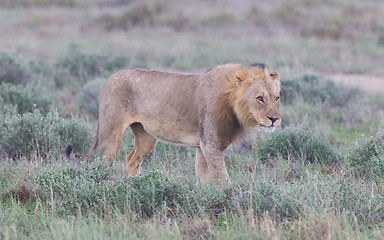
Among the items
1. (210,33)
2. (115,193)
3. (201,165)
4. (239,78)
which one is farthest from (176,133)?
(210,33)

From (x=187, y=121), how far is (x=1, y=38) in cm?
1683

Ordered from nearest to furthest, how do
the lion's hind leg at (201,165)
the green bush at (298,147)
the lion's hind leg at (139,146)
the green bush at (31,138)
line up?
the lion's hind leg at (201,165)
the lion's hind leg at (139,146)
the green bush at (31,138)
the green bush at (298,147)

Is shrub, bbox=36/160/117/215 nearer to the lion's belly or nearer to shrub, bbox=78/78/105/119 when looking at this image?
the lion's belly

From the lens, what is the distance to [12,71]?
12961 mm

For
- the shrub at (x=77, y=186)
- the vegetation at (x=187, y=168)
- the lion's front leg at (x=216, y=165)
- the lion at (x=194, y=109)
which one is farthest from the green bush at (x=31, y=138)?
the lion's front leg at (x=216, y=165)

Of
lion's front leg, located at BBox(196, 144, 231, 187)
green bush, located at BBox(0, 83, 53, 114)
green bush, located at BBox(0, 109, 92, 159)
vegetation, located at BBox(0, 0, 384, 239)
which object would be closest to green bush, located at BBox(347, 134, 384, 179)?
vegetation, located at BBox(0, 0, 384, 239)

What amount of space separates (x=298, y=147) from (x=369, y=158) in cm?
118

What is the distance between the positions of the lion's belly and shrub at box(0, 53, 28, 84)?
7069 millimetres

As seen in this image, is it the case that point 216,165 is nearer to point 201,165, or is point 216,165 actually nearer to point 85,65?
point 201,165

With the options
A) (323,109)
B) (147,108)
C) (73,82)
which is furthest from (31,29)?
(147,108)

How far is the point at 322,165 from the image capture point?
7531mm

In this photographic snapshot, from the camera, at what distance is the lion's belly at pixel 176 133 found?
6.53 meters

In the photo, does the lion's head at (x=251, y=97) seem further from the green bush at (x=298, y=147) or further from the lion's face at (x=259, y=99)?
the green bush at (x=298, y=147)

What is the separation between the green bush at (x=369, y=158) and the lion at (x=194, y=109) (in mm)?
1534
